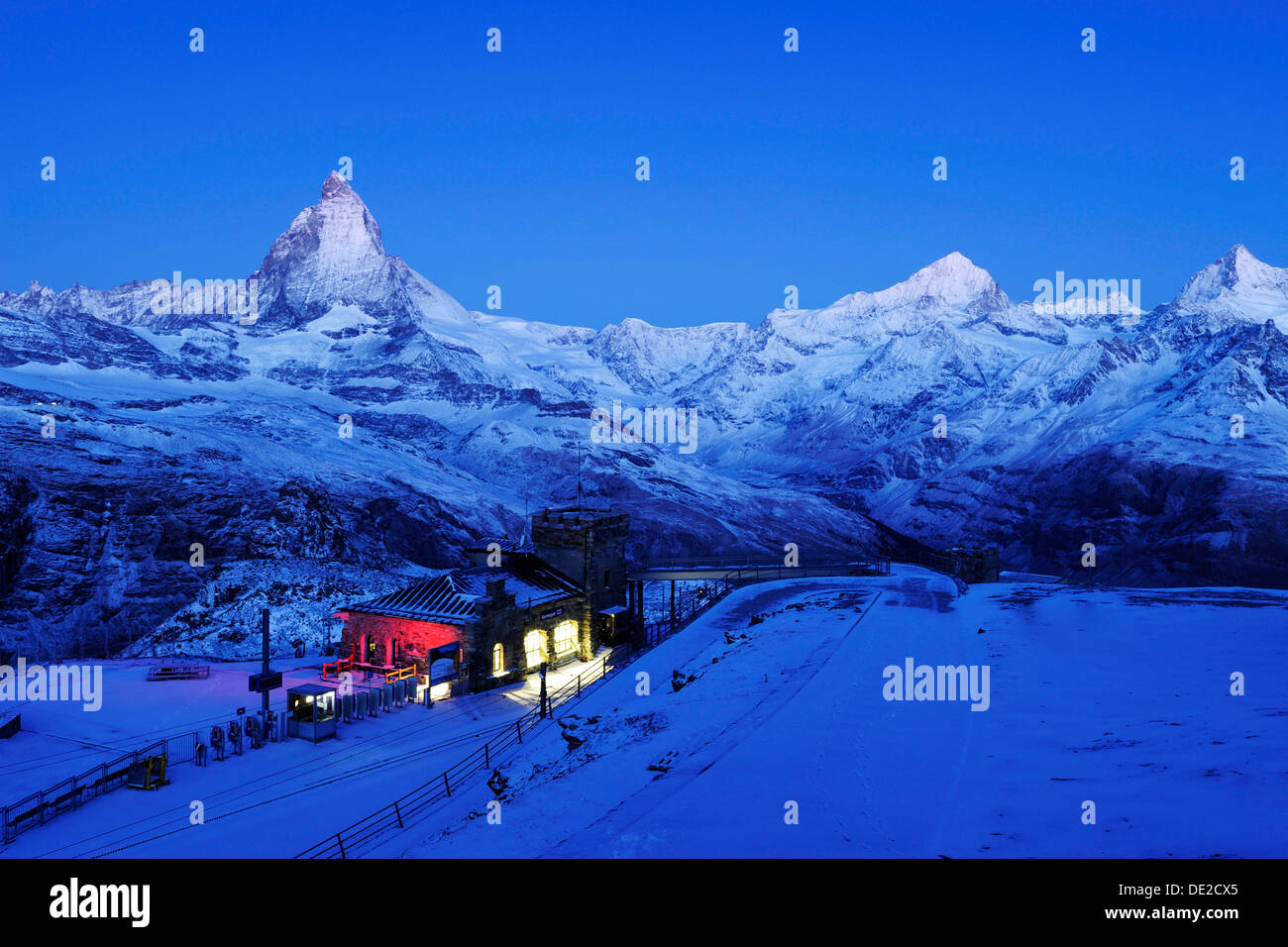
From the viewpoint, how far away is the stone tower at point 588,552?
1721 inches

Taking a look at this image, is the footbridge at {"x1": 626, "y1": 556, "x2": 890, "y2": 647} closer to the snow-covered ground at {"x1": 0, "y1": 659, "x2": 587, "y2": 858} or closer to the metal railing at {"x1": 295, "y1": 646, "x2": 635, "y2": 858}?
the snow-covered ground at {"x1": 0, "y1": 659, "x2": 587, "y2": 858}

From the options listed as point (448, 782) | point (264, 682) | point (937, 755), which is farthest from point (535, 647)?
point (937, 755)

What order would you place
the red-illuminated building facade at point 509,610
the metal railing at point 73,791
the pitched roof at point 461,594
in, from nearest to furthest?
1. the metal railing at point 73,791
2. the red-illuminated building facade at point 509,610
3. the pitched roof at point 461,594

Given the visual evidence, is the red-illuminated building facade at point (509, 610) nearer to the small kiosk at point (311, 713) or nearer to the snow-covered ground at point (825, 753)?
the snow-covered ground at point (825, 753)

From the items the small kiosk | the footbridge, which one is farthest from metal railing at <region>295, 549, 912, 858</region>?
the small kiosk

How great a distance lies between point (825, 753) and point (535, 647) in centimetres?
2606

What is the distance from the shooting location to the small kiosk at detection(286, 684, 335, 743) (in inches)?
1035

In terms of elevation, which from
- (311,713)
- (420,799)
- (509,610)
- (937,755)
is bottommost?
(420,799)

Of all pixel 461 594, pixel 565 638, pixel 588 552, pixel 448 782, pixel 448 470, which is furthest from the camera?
pixel 448 470

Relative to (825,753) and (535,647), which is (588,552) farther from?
(825,753)

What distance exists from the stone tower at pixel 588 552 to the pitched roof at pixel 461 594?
170cm

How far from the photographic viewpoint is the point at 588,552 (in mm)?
43906

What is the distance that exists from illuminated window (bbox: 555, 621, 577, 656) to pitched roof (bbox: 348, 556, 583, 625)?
1.57 meters

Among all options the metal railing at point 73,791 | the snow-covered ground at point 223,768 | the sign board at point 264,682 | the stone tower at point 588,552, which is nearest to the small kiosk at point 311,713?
the snow-covered ground at point 223,768
